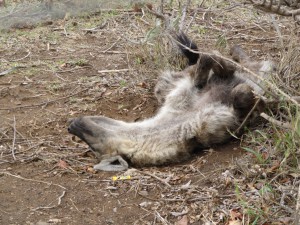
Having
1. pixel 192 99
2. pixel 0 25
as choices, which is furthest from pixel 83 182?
pixel 0 25

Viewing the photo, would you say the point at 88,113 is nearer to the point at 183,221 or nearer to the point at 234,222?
the point at 183,221

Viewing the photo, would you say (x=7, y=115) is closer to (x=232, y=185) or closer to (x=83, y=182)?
(x=83, y=182)

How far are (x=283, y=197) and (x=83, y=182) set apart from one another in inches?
61.4

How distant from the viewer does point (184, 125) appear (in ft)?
14.5

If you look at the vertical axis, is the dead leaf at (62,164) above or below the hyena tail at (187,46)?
below

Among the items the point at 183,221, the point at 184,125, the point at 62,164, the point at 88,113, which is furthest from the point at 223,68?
the point at 183,221

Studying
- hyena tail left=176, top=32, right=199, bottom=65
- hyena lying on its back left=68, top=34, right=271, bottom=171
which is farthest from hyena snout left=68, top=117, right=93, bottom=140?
hyena tail left=176, top=32, right=199, bottom=65

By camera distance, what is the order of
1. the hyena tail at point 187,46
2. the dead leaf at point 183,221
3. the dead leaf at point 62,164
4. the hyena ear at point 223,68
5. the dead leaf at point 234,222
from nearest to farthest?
Result: the dead leaf at point 234,222, the dead leaf at point 183,221, the dead leaf at point 62,164, the hyena ear at point 223,68, the hyena tail at point 187,46

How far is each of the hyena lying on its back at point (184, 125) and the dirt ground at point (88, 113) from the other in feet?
0.43

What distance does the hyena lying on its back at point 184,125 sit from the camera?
4230 millimetres

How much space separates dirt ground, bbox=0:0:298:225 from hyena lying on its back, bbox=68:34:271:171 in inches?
5.1

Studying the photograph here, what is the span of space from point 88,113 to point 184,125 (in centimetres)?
126

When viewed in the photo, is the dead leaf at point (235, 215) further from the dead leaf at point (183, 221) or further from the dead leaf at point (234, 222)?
the dead leaf at point (183, 221)

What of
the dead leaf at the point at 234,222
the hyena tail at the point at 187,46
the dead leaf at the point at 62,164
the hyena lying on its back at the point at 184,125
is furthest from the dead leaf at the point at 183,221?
the hyena tail at the point at 187,46
